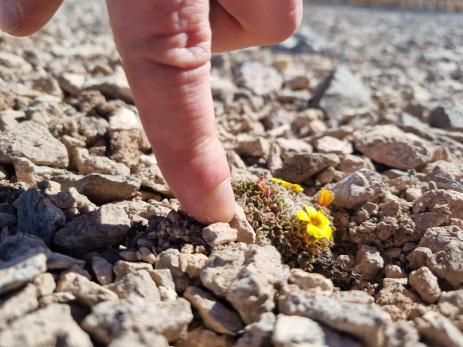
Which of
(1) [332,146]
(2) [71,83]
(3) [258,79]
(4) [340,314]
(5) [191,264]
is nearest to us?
(4) [340,314]

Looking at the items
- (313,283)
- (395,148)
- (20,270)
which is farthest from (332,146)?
(20,270)

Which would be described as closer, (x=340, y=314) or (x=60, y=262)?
(x=340, y=314)

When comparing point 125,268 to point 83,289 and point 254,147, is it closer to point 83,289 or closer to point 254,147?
point 83,289

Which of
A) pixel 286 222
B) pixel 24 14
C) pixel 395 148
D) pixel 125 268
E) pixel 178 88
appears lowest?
pixel 395 148

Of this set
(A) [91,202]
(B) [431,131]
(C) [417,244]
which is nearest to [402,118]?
(B) [431,131]

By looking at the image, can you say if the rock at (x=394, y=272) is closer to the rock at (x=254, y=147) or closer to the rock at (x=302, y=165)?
the rock at (x=302, y=165)

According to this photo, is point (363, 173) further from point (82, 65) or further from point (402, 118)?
point (82, 65)

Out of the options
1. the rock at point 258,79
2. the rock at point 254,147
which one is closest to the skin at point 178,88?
the rock at point 254,147
